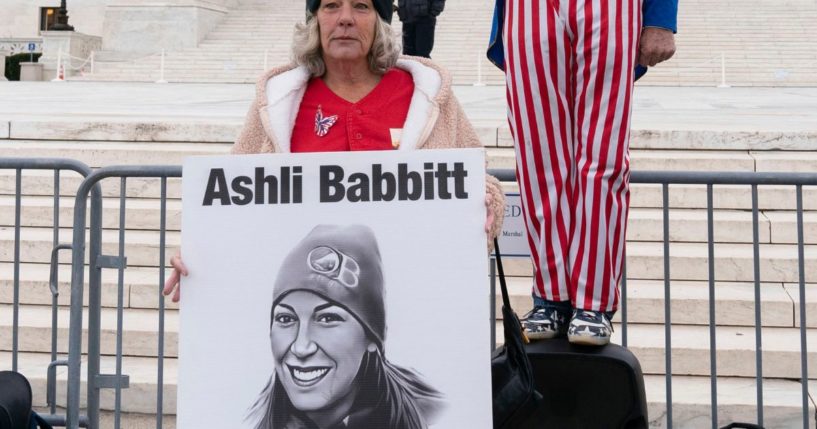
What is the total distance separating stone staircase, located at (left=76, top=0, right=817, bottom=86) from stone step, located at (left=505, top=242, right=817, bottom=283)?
15.0 m

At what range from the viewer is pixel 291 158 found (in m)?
3.08

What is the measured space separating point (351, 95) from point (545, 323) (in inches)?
42.1

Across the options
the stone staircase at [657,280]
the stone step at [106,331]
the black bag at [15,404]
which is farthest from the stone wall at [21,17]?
the black bag at [15,404]

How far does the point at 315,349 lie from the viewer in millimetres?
2971

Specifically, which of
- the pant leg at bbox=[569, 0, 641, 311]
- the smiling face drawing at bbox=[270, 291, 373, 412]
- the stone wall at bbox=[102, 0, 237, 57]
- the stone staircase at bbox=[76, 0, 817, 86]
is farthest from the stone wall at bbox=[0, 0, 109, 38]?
the smiling face drawing at bbox=[270, 291, 373, 412]

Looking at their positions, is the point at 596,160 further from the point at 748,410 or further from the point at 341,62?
the point at 748,410

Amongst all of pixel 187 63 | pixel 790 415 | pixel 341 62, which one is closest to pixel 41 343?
pixel 341 62

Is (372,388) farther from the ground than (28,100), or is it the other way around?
(28,100)

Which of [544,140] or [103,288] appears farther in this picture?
[103,288]

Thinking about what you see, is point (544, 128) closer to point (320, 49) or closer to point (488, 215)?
point (488, 215)

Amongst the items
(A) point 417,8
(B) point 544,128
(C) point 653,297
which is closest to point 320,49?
(B) point 544,128

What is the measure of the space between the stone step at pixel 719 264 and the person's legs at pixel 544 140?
7.21 feet

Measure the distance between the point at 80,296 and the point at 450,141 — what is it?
1.72 meters

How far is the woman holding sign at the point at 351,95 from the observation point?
3.38 meters
